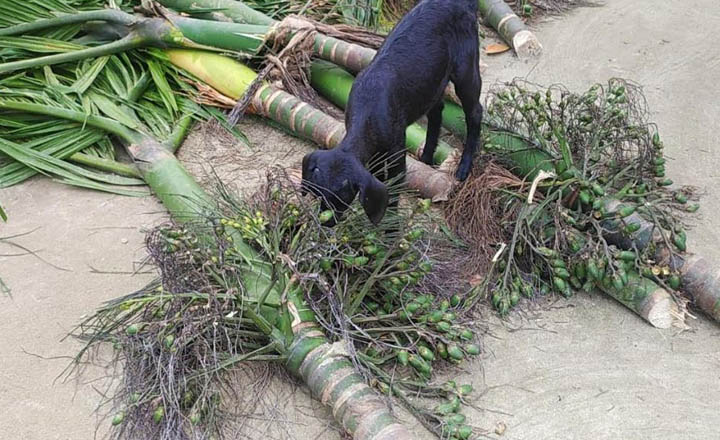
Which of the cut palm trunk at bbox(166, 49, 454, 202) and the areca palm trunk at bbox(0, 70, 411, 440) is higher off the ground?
the cut palm trunk at bbox(166, 49, 454, 202)

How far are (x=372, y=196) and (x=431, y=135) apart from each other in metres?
1.52

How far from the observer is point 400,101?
3809 mm

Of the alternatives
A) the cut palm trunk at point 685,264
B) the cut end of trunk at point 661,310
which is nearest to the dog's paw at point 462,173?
the cut palm trunk at point 685,264

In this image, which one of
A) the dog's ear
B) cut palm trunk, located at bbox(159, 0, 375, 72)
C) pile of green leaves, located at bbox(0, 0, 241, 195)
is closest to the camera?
the dog's ear

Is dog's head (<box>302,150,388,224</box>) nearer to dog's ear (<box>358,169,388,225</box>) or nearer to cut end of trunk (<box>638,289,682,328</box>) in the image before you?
dog's ear (<box>358,169,388,225</box>)

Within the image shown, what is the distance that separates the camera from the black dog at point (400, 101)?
3.21 meters

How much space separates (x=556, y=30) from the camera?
245 inches

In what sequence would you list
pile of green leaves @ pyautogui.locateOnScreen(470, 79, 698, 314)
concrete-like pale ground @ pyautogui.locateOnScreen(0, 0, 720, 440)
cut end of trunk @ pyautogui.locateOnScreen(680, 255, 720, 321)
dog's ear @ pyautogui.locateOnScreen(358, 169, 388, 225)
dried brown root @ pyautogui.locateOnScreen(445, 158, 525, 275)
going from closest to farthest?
concrete-like pale ground @ pyautogui.locateOnScreen(0, 0, 720, 440) → dog's ear @ pyautogui.locateOnScreen(358, 169, 388, 225) → cut end of trunk @ pyautogui.locateOnScreen(680, 255, 720, 321) → pile of green leaves @ pyautogui.locateOnScreen(470, 79, 698, 314) → dried brown root @ pyautogui.locateOnScreen(445, 158, 525, 275)

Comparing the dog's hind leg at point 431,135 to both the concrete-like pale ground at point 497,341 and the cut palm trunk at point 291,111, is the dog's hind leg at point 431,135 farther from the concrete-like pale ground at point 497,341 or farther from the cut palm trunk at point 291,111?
the concrete-like pale ground at point 497,341

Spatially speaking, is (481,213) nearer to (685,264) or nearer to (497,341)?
(497,341)

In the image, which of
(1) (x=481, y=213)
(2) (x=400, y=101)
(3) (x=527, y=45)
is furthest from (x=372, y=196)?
(3) (x=527, y=45)

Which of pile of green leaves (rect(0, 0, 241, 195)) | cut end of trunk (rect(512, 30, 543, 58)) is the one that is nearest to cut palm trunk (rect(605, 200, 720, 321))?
cut end of trunk (rect(512, 30, 543, 58))

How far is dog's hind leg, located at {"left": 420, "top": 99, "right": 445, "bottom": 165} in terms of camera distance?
4.48 m

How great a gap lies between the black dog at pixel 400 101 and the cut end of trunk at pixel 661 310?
4.25 ft
